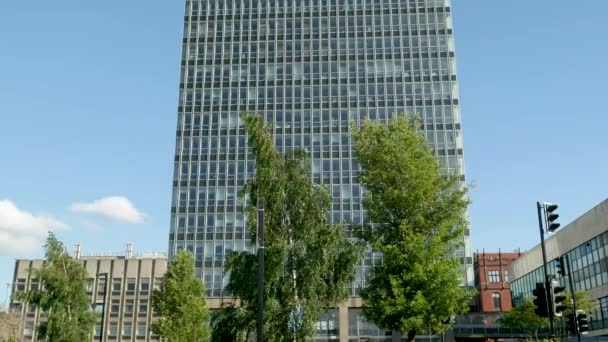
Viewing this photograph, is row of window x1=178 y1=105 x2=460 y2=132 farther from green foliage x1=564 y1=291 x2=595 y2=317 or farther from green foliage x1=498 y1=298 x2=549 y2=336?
green foliage x1=564 y1=291 x2=595 y2=317

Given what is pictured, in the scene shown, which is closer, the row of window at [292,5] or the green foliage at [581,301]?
the green foliage at [581,301]

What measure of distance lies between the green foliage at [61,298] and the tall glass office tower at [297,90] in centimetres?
2992

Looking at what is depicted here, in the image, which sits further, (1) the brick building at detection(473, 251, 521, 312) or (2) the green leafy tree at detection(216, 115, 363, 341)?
(1) the brick building at detection(473, 251, 521, 312)

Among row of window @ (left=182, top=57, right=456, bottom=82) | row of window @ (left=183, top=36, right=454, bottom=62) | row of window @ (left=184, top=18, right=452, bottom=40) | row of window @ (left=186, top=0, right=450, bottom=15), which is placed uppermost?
row of window @ (left=186, top=0, right=450, bottom=15)

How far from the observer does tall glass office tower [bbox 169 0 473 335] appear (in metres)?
87.9

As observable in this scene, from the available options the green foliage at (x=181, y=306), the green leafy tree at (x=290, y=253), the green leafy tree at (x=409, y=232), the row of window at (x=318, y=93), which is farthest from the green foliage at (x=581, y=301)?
the row of window at (x=318, y=93)

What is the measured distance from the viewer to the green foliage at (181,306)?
59.0 meters

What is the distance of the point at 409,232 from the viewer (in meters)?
32.5

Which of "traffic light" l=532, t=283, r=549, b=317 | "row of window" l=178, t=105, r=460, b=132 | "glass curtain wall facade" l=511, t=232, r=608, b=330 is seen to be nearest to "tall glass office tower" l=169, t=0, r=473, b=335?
"row of window" l=178, t=105, r=460, b=132

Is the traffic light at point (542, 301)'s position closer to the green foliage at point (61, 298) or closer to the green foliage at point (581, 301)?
the green foliage at point (581, 301)

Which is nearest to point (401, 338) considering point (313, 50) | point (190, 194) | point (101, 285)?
point (190, 194)

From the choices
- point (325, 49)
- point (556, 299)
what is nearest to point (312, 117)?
point (325, 49)

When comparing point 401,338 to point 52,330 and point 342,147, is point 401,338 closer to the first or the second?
point 342,147

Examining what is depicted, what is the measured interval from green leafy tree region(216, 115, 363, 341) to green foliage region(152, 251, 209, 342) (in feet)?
85.9
